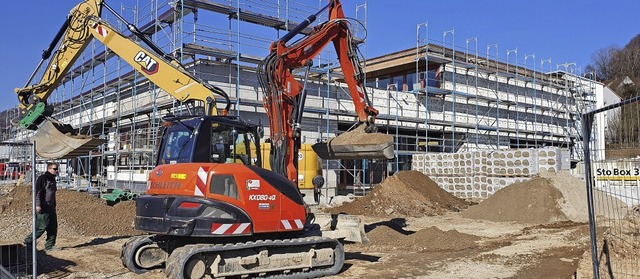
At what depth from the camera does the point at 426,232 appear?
12141mm

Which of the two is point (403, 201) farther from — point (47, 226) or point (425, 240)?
point (47, 226)

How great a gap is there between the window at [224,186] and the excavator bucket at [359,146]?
9.52ft

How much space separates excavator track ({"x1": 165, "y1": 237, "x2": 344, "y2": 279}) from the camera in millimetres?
7402

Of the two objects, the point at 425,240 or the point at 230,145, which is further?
the point at 425,240

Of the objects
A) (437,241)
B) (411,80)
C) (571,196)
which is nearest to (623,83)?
(411,80)

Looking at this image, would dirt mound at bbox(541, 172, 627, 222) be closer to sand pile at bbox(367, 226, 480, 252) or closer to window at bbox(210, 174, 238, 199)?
sand pile at bbox(367, 226, 480, 252)

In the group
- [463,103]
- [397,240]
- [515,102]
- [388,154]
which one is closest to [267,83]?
[388,154]

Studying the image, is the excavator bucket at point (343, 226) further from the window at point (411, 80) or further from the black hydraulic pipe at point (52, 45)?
the window at point (411, 80)

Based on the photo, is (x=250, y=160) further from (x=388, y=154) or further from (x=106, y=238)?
(x=106, y=238)

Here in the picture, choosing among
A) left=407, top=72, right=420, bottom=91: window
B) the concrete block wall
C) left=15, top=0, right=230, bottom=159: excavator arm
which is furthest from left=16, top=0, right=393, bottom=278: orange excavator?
left=407, top=72, right=420, bottom=91: window

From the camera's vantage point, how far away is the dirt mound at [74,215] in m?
13.2

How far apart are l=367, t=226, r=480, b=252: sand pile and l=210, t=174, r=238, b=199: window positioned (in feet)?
15.5

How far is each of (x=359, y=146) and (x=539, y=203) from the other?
946 cm

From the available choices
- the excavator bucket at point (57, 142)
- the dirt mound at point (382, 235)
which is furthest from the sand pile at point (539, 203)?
the excavator bucket at point (57, 142)
